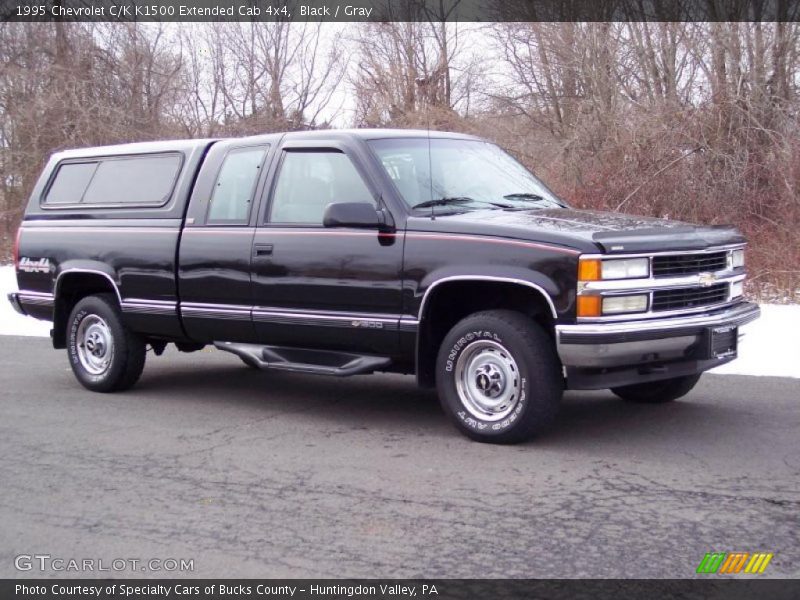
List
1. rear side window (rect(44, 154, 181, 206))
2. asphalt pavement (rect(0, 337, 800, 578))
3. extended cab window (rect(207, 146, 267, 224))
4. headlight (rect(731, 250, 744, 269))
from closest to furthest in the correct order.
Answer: asphalt pavement (rect(0, 337, 800, 578))
headlight (rect(731, 250, 744, 269))
extended cab window (rect(207, 146, 267, 224))
rear side window (rect(44, 154, 181, 206))

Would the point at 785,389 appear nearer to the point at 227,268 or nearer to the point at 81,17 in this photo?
the point at 227,268

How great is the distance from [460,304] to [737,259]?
1.91 meters

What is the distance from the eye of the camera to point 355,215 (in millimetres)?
6496

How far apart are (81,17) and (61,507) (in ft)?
73.6

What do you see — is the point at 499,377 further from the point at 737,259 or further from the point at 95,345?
the point at 95,345

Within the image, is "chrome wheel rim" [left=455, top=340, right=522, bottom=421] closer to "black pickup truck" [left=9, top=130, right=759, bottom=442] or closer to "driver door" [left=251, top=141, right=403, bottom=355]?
"black pickup truck" [left=9, top=130, right=759, bottom=442]

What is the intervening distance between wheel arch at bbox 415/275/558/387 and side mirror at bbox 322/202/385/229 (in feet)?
1.95

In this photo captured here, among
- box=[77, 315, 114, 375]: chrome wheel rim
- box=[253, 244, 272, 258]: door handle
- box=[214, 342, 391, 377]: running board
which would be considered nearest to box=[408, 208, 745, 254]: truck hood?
box=[214, 342, 391, 377]: running board

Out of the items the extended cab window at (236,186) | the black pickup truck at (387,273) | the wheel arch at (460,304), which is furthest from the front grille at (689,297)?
the extended cab window at (236,186)

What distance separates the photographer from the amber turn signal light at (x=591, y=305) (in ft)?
18.8

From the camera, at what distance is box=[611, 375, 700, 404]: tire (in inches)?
281

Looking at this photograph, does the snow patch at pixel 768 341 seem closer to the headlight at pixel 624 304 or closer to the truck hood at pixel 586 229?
the truck hood at pixel 586 229

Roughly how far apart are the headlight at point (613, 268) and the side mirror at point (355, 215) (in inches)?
57.6

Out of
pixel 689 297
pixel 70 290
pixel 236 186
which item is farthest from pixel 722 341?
pixel 70 290
